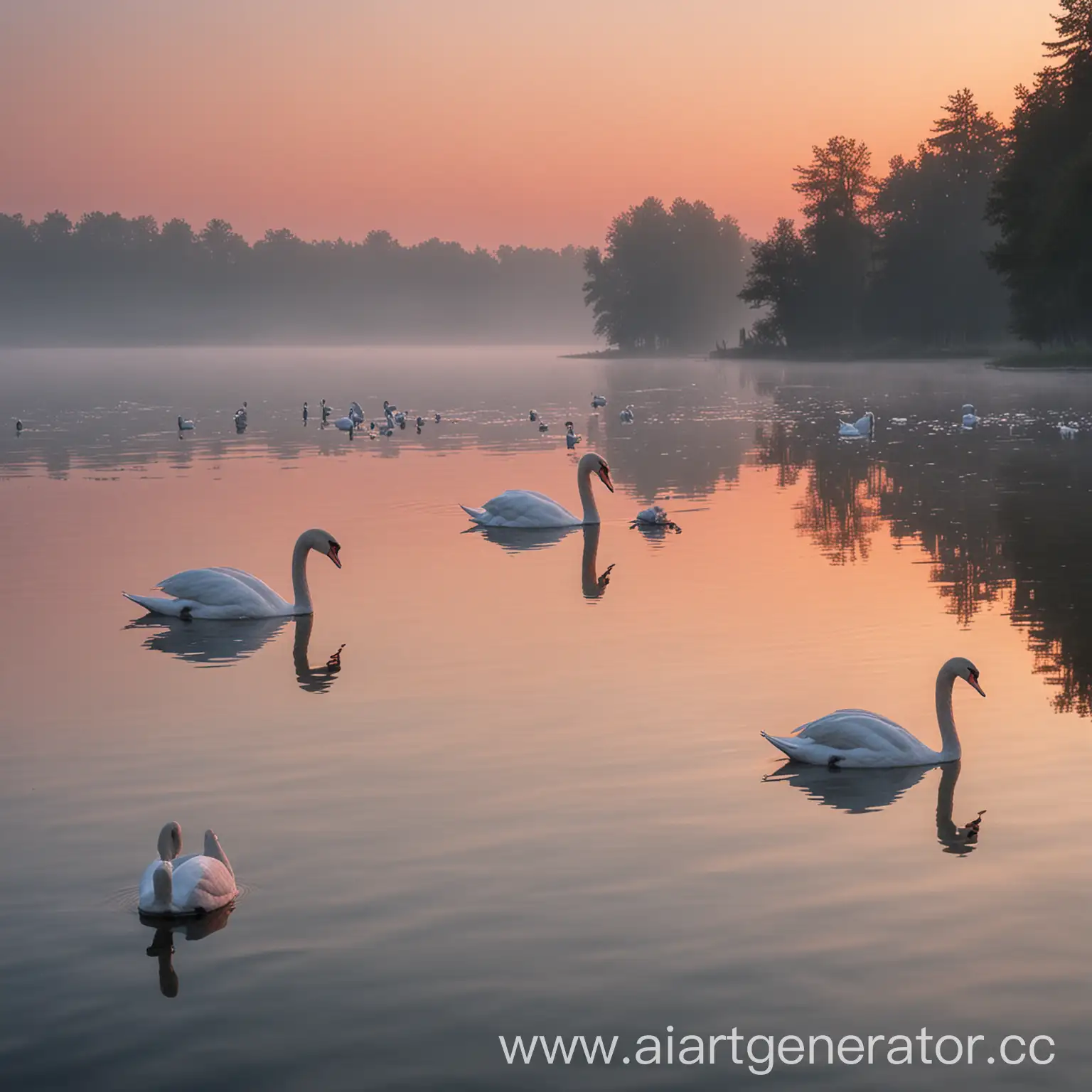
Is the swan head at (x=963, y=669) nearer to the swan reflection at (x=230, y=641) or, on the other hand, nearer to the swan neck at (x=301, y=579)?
the swan reflection at (x=230, y=641)

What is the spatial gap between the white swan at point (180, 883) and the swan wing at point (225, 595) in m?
9.54

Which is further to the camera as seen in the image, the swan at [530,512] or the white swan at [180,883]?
the swan at [530,512]

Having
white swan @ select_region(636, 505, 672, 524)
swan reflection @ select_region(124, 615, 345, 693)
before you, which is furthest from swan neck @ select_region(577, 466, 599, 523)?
swan reflection @ select_region(124, 615, 345, 693)

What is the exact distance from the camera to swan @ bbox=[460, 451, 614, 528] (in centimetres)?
2692

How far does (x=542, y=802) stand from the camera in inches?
452

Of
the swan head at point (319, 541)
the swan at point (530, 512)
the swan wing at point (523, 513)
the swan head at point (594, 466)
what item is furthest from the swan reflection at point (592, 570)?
the swan head at point (319, 541)

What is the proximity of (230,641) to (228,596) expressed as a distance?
902mm

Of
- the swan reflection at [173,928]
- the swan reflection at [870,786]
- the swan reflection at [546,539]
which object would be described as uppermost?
the swan reflection at [870,786]

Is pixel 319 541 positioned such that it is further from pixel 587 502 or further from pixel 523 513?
pixel 587 502

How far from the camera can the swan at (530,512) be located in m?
26.9

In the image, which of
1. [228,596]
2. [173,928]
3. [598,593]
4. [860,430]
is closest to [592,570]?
[598,593]

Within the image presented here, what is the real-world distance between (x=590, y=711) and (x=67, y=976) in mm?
6196

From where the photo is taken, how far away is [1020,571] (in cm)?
2148

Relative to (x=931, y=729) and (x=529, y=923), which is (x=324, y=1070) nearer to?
(x=529, y=923)
